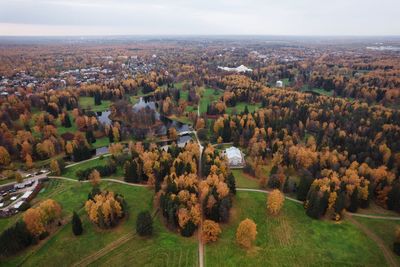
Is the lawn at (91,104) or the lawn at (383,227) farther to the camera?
the lawn at (91,104)

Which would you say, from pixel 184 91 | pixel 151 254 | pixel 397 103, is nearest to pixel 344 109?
pixel 397 103

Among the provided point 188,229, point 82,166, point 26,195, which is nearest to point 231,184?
point 188,229

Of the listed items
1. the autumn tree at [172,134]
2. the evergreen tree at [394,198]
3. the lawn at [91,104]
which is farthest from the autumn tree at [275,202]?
the lawn at [91,104]

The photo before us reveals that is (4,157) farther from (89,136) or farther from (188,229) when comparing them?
(188,229)

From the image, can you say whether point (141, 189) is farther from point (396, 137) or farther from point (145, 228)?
point (396, 137)

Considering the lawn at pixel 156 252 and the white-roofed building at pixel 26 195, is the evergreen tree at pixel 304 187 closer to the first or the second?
the lawn at pixel 156 252

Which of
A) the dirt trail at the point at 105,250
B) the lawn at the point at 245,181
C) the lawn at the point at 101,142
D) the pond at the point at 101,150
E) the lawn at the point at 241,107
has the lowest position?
the dirt trail at the point at 105,250
